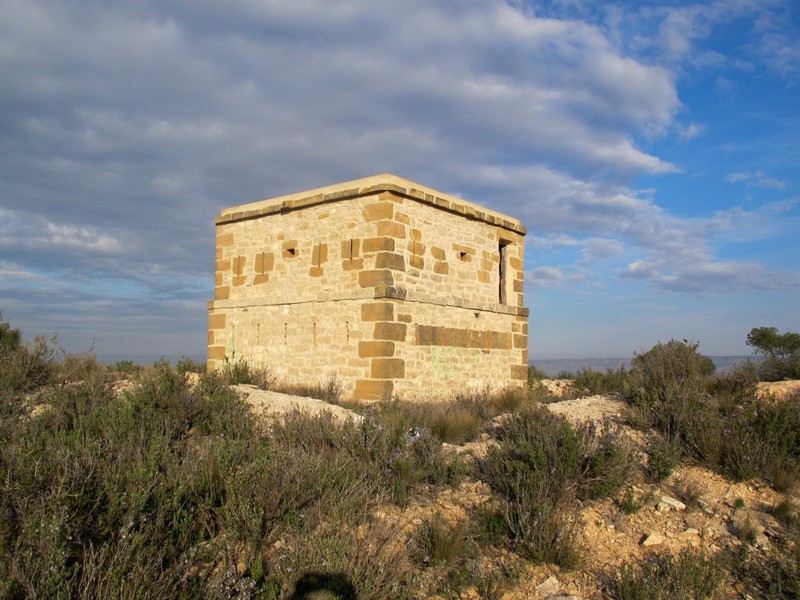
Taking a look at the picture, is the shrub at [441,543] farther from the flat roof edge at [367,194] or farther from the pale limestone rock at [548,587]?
the flat roof edge at [367,194]

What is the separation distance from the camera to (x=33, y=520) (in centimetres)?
377

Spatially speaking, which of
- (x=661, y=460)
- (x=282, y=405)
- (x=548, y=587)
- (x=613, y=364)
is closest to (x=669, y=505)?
(x=661, y=460)

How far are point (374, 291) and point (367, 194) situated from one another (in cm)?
198

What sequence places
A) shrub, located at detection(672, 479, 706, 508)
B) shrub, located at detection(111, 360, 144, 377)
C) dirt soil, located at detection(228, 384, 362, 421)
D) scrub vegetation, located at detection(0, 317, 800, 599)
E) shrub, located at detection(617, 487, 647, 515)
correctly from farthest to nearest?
shrub, located at detection(111, 360, 144, 377), dirt soil, located at detection(228, 384, 362, 421), shrub, located at detection(672, 479, 706, 508), shrub, located at detection(617, 487, 647, 515), scrub vegetation, located at detection(0, 317, 800, 599)

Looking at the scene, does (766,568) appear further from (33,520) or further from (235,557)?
(33,520)

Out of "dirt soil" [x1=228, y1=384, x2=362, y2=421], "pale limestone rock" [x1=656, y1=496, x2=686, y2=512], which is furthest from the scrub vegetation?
"dirt soil" [x1=228, y1=384, x2=362, y2=421]

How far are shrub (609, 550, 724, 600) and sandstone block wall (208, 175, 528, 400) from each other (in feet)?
22.1

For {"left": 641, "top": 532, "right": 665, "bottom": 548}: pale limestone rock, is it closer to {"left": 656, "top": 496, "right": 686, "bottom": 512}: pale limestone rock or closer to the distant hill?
{"left": 656, "top": 496, "right": 686, "bottom": 512}: pale limestone rock

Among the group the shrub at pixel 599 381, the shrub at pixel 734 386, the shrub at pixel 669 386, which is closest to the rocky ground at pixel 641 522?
the shrub at pixel 669 386

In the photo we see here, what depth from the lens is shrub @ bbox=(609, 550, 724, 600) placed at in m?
4.53

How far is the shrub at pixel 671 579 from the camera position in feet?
14.9

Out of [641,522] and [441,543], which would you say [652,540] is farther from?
[441,543]

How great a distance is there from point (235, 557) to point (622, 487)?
414 cm

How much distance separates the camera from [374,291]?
11469mm
